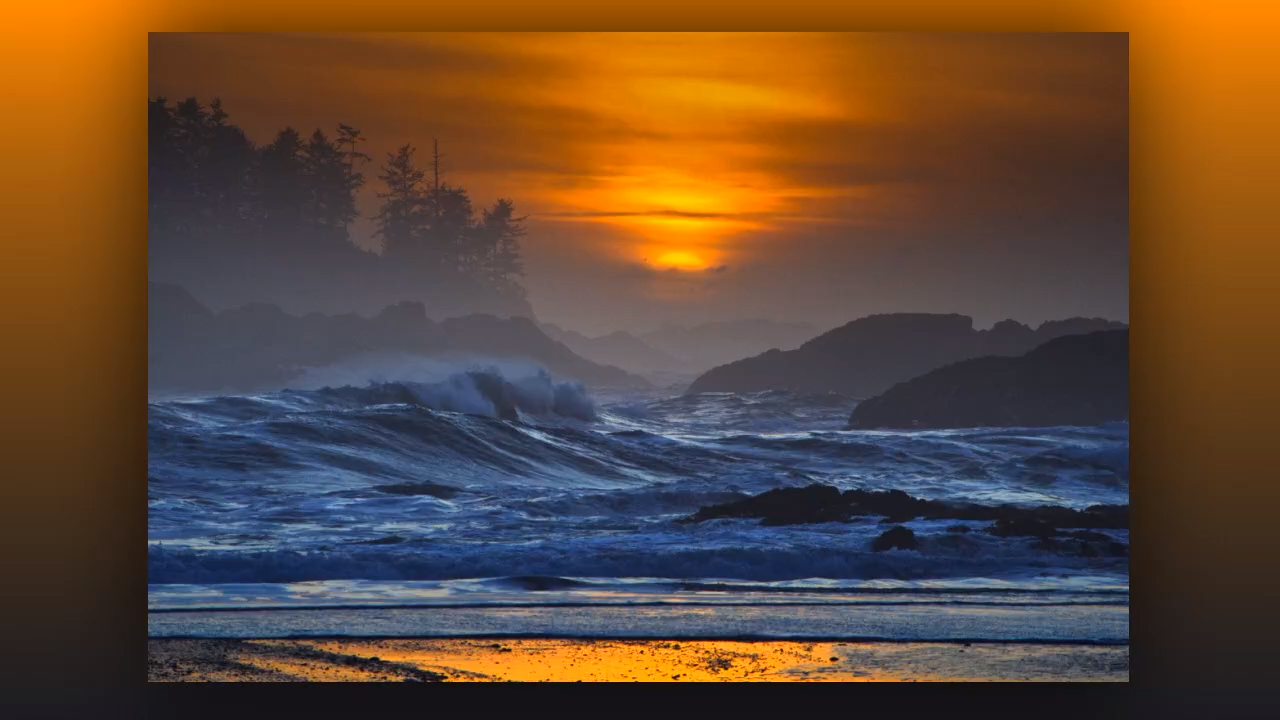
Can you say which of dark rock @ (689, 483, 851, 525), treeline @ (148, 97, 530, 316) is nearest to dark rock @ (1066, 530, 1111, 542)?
dark rock @ (689, 483, 851, 525)

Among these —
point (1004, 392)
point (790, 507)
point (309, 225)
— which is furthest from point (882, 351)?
point (309, 225)

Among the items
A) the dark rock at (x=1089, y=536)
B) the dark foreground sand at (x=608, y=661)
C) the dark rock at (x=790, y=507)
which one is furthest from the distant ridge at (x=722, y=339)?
the dark rock at (x=1089, y=536)

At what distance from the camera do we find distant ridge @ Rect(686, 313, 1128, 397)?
467 cm

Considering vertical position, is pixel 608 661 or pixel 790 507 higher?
pixel 790 507

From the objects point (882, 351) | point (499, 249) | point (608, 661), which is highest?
point (499, 249)

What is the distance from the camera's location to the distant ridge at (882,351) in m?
4.67

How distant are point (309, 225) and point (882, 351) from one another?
6.14 ft

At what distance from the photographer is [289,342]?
4.68 meters

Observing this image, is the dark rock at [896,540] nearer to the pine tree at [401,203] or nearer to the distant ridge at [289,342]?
the distant ridge at [289,342]

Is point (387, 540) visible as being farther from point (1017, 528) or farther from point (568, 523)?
point (1017, 528)
